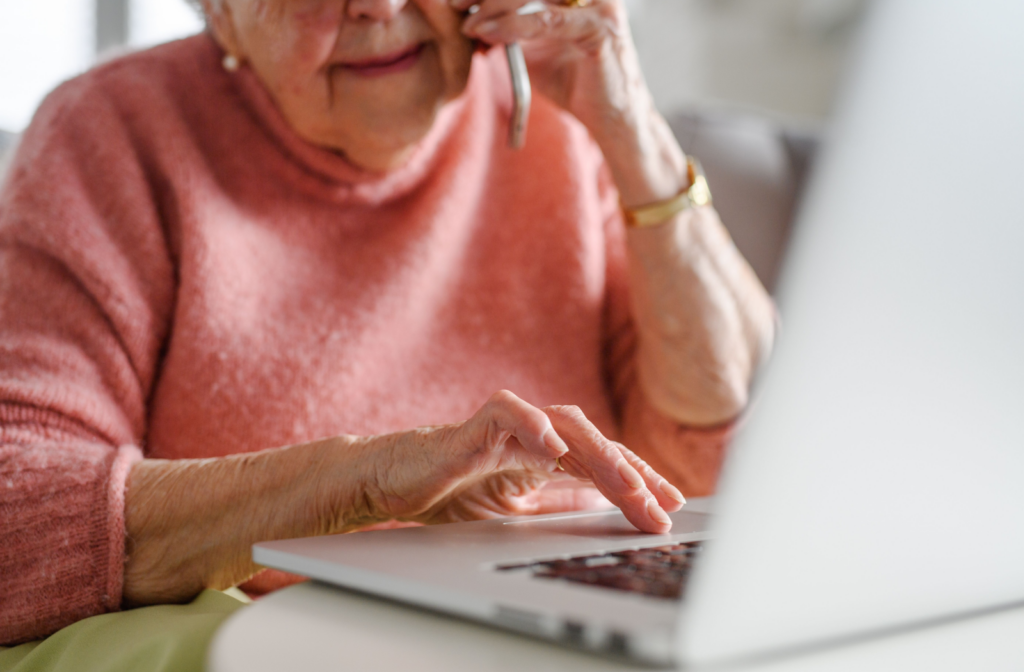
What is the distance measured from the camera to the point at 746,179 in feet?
5.81

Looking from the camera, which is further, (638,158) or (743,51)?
(743,51)

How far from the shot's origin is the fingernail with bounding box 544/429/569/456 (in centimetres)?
51

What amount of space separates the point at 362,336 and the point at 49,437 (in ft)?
1.07

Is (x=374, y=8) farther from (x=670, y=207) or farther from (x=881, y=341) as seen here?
(x=881, y=341)

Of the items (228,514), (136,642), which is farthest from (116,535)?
(136,642)

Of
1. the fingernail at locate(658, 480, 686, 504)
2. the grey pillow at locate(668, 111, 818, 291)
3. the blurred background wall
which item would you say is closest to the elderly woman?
the fingernail at locate(658, 480, 686, 504)

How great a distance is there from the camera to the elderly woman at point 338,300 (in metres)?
0.60

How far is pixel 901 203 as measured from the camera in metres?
0.26

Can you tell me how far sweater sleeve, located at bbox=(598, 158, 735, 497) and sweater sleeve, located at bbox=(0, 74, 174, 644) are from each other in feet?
1.79

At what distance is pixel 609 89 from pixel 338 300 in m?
0.39

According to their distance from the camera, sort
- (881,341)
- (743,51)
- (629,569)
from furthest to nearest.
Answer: (743,51), (629,569), (881,341)

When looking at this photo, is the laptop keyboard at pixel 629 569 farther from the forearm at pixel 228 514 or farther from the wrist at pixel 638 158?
→ the wrist at pixel 638 158

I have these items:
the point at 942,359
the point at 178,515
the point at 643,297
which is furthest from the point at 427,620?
the point at 643,297

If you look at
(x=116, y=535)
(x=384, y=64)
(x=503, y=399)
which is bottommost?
(x=116, y=535)
